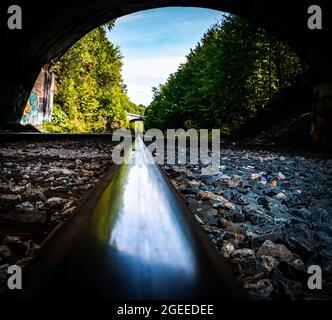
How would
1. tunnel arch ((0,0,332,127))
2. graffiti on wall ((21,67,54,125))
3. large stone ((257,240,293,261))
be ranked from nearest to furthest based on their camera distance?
large stone ((257,240,293,261)) < tunnel arch ((0,0,332,127)) < graffiti on wall ((21,67,54,125))

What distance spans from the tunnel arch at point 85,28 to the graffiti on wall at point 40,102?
6.61 ft

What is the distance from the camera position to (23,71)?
977 centimetres

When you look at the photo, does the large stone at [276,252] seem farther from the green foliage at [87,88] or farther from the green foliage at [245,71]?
the green foliage at [87,88]

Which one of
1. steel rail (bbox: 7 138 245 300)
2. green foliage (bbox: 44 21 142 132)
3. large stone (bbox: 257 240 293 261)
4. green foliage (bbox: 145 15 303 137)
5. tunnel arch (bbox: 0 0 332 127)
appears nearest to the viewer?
steel rail (bbox: 7 138 245 300)

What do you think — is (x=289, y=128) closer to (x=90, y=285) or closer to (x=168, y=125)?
(x=90, y=285)

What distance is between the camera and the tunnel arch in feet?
20.4

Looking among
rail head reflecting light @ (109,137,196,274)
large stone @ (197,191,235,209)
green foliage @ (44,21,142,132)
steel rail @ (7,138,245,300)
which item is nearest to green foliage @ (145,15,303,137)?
large stone @ (197,191,235,209)

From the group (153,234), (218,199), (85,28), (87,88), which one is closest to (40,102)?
(85,28)

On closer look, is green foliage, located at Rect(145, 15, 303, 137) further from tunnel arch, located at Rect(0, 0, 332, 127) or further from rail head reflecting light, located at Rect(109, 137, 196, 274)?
rail head reflecting light, located at Rect(109, 137, 196, 274)

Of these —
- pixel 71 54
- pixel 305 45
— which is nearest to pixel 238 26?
pixel 305 45

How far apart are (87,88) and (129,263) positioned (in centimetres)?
2466

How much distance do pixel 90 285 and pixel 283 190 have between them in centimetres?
233

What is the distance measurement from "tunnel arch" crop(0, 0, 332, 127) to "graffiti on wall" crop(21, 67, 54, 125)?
6.61 feet

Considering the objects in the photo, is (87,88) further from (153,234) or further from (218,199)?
(153,234)
